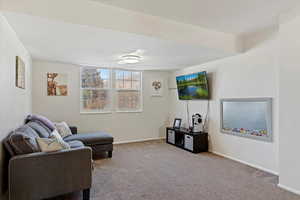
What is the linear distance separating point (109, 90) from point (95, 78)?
50 centimetres

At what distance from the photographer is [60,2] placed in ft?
7.14

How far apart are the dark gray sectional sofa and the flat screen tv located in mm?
3088

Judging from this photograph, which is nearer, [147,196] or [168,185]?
[147,196]

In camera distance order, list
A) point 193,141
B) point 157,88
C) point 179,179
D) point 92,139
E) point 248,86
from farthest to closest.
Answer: point 157,88 → point 193,141 → point 92,139 → point 248,86 → point 179,179

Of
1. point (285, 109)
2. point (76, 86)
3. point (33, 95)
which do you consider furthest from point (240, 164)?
point (33, 95)

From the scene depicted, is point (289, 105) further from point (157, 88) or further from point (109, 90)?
point (109, 90)

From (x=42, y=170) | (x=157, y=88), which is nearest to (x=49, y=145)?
(x=42, y=170)

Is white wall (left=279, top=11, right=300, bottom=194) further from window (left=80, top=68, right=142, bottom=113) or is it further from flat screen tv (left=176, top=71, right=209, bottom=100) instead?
window (left=80, top=68, right=142, bottom=113)

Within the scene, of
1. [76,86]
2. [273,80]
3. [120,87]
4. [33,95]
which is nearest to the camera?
[273,80]

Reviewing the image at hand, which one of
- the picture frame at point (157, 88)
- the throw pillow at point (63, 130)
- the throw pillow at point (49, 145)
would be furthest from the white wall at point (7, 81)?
the picture frame at point (157, 88)

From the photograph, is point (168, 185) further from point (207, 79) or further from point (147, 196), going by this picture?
point (207, 79)

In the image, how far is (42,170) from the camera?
2.05m

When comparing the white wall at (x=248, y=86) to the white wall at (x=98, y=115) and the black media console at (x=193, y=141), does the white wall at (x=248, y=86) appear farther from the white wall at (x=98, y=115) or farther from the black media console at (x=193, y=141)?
the white wall at (x=98, y=115)

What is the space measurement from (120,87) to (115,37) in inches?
111
